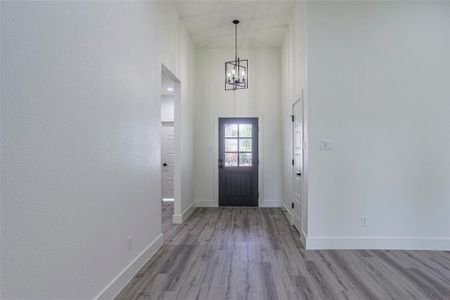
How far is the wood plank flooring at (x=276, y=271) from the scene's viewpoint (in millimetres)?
2299

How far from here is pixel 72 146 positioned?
1.70 metres

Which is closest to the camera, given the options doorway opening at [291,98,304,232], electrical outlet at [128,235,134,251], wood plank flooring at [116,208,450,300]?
wood plank flooring at [116,208,450,300]

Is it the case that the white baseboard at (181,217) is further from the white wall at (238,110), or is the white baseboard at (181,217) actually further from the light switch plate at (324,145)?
the light switch plate at (324,145)

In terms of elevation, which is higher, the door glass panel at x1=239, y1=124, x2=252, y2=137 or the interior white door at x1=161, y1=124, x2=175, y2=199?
the door glass panel at x1=239, y1=124, x2=252, y2=137

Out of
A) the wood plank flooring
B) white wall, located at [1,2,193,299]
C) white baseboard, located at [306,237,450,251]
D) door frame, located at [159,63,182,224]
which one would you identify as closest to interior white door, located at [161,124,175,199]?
door frame, located at [159,63,182,224]

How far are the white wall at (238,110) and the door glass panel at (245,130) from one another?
0.80 feet

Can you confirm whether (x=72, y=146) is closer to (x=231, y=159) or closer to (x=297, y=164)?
(x=297, y=164)

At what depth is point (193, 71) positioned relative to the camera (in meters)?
5.74

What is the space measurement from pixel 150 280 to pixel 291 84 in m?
3.74

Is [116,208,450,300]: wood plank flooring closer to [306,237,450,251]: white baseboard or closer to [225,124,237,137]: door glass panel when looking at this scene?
[306,237,450,251]: white baseboard

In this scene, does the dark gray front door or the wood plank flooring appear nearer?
the wood plank flooring

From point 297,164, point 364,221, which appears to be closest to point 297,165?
point 297,164

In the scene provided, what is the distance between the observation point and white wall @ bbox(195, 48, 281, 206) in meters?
5.89

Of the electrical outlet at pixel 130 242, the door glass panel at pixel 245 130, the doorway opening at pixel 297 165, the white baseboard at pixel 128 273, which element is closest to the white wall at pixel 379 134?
the doorway opening at pixel 297 165
